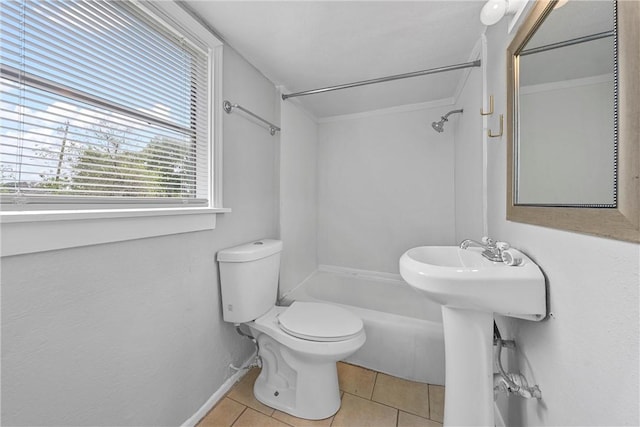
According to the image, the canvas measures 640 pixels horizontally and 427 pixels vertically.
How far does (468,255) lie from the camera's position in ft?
3.40

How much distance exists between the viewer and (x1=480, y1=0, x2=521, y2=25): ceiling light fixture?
0.85m

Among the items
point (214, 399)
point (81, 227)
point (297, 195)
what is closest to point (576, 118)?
point (81, 227)

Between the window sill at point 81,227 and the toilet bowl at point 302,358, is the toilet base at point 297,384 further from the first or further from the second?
the window sill at point 81,227

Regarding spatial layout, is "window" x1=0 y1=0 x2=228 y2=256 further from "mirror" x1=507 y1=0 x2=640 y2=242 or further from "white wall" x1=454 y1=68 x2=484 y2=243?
"white wall" x1=454 y1=68 x2=484 y2=243

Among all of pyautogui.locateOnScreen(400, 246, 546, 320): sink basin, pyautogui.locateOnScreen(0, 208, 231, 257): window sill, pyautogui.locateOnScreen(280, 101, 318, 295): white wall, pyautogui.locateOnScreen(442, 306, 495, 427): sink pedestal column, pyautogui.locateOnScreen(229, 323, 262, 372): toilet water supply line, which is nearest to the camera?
pyautogui.locateOnScreen(0, 208, 231, 257): window sill

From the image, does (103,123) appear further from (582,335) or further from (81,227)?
(582,335)

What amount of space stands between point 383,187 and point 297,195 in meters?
0.88

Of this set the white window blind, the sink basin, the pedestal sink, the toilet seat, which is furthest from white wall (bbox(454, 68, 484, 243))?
the white window blind

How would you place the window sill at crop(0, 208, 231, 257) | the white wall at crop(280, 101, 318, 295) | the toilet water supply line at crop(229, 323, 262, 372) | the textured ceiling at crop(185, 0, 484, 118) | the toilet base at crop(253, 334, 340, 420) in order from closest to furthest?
the window sill at crop(0, 208, 231, 257), the textured ceiling at crop(185, 0, 484, 118), the toilet base at crop(253, 334, 340, 420), the toilet water supply line at crop(229, 323, 262, 372), the white wall at crop(280, 101, 318, 295)

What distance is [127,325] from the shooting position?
85 centimetres

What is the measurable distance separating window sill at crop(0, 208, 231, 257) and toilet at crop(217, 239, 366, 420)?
349 millimetres

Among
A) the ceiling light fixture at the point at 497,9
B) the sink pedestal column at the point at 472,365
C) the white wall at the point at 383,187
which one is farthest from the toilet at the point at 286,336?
the ceiling light fixture at the point at 497,9

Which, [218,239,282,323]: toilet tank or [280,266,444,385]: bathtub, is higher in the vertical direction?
[218,239,282,323]: toilet tank

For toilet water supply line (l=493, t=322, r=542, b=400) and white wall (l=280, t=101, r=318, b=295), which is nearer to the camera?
toilet water supply line (l=493, t=322, r=542, b=400)
